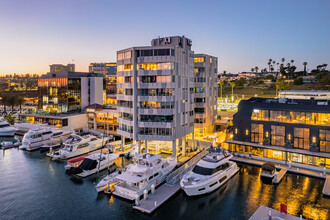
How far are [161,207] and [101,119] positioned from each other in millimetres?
44191

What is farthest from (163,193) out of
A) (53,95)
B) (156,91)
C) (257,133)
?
(53,95)

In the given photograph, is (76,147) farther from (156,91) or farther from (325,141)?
(325,141)

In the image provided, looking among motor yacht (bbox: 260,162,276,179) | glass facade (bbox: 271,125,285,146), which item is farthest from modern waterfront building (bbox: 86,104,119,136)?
motor yacht (bbox: 260,162,276,179)

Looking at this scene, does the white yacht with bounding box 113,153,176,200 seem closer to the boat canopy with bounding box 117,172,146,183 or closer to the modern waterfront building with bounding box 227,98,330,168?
the boat canopy with bounding box 117,172,146,183

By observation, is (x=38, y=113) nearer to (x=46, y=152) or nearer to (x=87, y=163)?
(x=46, y=152)

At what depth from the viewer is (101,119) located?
221 feet

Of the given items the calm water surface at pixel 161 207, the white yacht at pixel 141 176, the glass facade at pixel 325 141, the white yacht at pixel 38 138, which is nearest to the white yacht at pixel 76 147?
the white yacht at pixel 38 138

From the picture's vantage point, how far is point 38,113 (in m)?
75.7

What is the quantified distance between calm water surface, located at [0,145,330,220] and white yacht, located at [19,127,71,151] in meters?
14.7

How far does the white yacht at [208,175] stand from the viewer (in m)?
30.3

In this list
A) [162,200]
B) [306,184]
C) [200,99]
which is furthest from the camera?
[200,99]

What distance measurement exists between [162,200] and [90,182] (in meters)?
12.6

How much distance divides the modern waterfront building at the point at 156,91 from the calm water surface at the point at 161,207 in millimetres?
12025

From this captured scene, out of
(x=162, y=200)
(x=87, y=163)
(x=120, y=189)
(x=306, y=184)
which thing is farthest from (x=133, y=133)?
(x=306, y=184)
